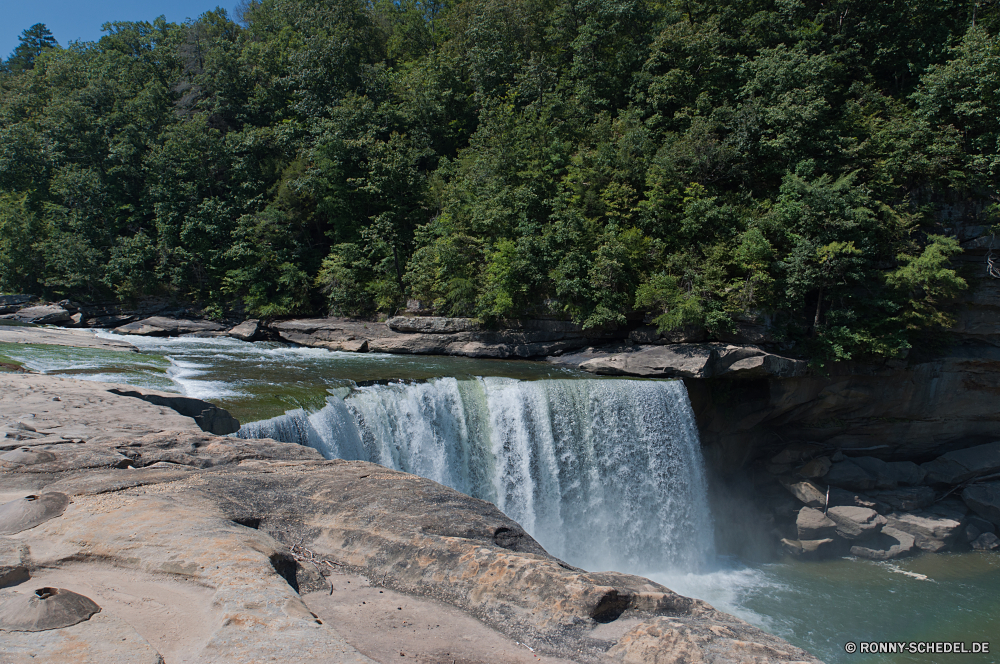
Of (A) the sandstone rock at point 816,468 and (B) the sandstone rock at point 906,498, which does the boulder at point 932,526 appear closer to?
(B) the sandstone rock at point 906,498

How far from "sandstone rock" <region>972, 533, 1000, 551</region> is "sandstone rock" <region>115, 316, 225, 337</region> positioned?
29463mm

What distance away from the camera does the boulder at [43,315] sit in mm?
24641

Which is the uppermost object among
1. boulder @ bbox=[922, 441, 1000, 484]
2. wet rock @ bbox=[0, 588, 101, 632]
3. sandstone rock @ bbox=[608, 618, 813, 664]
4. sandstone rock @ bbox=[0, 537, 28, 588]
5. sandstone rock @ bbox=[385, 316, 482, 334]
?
sandstone rock @ bbox=[385, 316, 482, 334]

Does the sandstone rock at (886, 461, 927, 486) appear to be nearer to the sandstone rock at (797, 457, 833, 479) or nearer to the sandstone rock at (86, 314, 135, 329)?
the sandstone rock at (797, 457, 833, 479)

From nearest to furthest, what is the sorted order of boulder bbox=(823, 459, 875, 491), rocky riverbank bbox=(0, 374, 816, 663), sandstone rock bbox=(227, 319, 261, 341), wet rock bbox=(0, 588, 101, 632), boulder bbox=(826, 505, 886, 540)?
wet rock bbox=(0, 588, 101, 632) < rocky riverbank bbox=(0, 374, 816, 663) < boulder bbox=(826, 505, 886, 540) < boulder bbox=(823, 459, 875, 491) < sandstone rock bbox=(227, 319, 261, 341)

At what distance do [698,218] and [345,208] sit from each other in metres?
16.4

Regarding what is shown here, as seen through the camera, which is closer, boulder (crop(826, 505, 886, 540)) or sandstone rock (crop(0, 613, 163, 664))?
sandstone rock (crop(0, 613, 163, 664))

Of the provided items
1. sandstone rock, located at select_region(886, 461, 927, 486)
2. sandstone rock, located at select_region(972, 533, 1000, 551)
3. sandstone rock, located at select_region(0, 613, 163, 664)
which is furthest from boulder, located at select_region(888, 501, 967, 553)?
sandstone rock, located at select_region(0, 613, 163, 664)

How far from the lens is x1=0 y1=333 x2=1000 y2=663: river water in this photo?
1298 cm

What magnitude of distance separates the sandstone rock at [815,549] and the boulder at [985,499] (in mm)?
4890

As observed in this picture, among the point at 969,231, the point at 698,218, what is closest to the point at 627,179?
the point at 698,218

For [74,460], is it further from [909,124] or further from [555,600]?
[909,124]

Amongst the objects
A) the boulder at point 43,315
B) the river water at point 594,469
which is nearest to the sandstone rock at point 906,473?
the river water at point 594,469

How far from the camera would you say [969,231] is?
59.9ft
